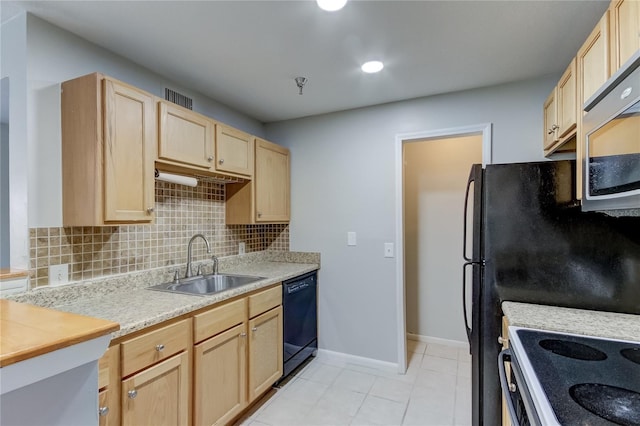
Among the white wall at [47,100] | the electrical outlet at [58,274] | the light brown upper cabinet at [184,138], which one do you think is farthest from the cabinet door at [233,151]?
the electrical outlet at [58,274]

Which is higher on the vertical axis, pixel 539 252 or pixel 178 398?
pixel 539 252

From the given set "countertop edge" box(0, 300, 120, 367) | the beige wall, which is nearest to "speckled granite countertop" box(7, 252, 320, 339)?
"countertop edge" box(0, 300, 120, 367)

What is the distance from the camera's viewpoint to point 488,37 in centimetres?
177

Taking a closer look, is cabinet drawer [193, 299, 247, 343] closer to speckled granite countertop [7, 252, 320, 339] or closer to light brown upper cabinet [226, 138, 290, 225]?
speckled granite countertop [7, 252, 320, 339]

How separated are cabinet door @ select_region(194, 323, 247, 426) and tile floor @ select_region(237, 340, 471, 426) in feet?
0.72

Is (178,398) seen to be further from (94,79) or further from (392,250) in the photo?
(392,250)

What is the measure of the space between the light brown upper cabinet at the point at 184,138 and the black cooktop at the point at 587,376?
6.69 ft

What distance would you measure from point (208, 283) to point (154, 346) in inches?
39.5

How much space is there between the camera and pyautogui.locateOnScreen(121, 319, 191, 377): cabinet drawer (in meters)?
1.38

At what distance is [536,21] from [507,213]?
0.99m

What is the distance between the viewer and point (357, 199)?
291cm

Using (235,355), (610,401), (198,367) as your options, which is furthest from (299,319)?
(610,401)

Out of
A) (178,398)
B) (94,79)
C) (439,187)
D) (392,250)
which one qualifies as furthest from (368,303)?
(94,79)

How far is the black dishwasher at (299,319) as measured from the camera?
257 cm
